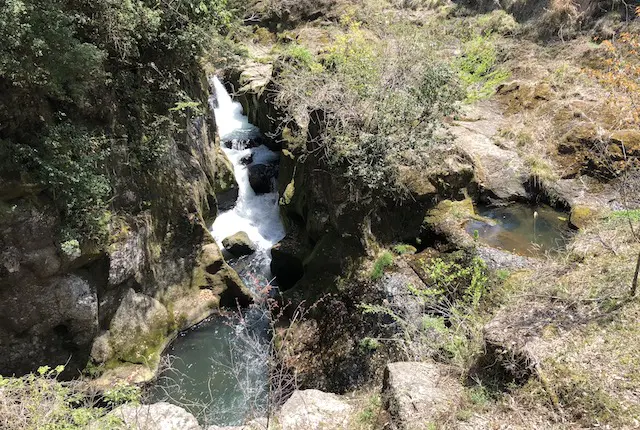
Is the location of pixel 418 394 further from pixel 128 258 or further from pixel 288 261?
pixel 288 261

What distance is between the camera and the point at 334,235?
955cm

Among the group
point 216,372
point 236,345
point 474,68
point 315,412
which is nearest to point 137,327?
point 216,372

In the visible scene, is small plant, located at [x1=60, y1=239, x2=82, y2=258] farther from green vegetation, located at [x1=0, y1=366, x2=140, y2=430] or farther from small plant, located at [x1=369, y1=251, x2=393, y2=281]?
small plant, located at [x1=369, y1=251, x2=393, y2=281]

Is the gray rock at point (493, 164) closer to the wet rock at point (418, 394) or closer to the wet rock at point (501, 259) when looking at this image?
the wet rock at point (501, 259)

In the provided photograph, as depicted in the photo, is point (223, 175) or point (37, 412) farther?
point (223, 175)

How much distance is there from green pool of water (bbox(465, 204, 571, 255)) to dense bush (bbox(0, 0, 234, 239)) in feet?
24.6

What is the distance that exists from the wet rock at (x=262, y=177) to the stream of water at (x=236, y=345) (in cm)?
20

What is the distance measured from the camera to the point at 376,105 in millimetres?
9227

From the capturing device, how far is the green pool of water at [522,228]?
30.9ft

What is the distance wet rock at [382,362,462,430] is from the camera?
15.1 feet

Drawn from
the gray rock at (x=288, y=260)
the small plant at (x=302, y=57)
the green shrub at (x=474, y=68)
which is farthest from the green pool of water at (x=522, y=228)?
the small plant at (x=302, y=57)

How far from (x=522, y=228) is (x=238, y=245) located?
25.5 feet

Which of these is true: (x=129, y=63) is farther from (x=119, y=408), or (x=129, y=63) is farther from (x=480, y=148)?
(x=480, y=148)

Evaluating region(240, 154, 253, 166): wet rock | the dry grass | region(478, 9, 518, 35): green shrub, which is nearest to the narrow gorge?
the dry grass
